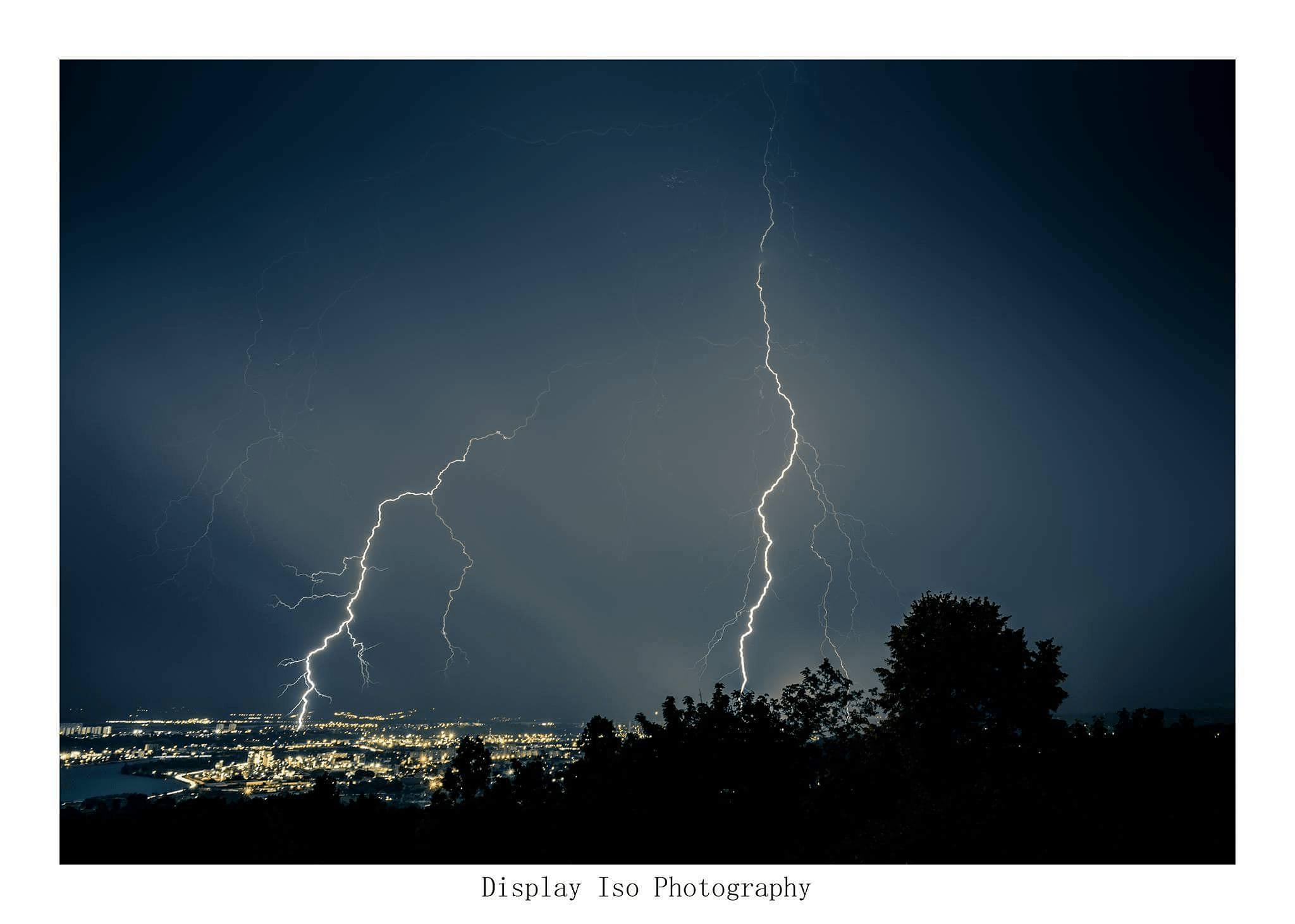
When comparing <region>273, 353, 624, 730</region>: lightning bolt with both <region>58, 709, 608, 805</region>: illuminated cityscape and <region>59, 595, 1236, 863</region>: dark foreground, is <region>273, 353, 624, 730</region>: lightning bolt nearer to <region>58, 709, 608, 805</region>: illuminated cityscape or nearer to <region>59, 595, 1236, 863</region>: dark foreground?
<region>58, 709, 608, 805</region>: illuminated cityscape

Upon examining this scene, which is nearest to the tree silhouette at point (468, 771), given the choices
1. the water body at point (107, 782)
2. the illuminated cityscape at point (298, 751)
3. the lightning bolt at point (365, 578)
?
the illuminated cityscape at point (298, 751)

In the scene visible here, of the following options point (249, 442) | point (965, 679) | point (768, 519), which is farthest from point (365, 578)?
point (965, 679)

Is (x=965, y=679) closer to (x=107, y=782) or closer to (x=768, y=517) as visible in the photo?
(x=768, y=517)

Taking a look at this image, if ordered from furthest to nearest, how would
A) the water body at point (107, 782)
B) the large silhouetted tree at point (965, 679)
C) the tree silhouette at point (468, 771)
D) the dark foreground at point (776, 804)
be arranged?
the water body at point (107, 782), the large silhouetted tree at point (965, 679), the tree silhouette at point (468, 771), the dark foreground at point (776, 804)

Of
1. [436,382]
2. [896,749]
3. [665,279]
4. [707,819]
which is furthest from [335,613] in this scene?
[896,749]

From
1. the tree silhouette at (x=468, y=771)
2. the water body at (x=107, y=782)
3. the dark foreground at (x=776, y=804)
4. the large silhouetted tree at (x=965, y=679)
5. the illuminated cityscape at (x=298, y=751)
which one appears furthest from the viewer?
the water body at (x=107, y=782)

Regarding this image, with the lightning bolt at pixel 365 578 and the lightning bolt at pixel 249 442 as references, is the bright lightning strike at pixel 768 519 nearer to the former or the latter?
the lightning bolt at pixel 365 578

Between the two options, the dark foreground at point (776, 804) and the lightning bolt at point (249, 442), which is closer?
the dark foreground at point (776, 804)
